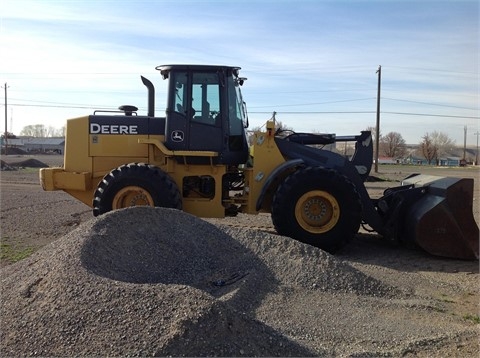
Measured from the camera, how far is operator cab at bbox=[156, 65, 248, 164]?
30.0 feet

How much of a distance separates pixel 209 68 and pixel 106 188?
268 centimetres

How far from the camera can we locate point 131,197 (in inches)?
350

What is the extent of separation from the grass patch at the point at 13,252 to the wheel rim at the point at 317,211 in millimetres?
4238

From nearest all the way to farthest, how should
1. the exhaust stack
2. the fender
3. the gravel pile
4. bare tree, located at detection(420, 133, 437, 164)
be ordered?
the gravel pile, the fender, the exhaust stack, bare tree, located at detection(420, 133, 437, 164)

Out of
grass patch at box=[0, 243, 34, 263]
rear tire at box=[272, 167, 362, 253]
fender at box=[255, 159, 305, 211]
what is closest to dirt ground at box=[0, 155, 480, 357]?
grass patch at box=[0, 243, 34, 263]

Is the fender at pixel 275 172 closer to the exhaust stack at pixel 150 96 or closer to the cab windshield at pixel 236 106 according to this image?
the cab windshield at pixel 236 106

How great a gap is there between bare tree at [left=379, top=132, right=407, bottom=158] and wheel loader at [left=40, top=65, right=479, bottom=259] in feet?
333

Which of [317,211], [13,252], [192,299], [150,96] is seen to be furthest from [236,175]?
[192,299]

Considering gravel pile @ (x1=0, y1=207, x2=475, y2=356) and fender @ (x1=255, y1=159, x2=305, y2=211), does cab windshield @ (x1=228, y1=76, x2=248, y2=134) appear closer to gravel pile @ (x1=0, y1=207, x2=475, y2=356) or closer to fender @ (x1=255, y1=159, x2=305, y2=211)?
fender @ (x1=255, y1=159, x2=305, y2=211)

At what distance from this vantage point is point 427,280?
686cm

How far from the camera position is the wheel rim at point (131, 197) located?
876 centimetres

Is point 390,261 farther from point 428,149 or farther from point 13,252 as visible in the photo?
point 428,149

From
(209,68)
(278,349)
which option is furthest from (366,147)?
(278,349)

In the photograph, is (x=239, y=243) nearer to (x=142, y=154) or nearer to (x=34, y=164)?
(x=142, y=154)
